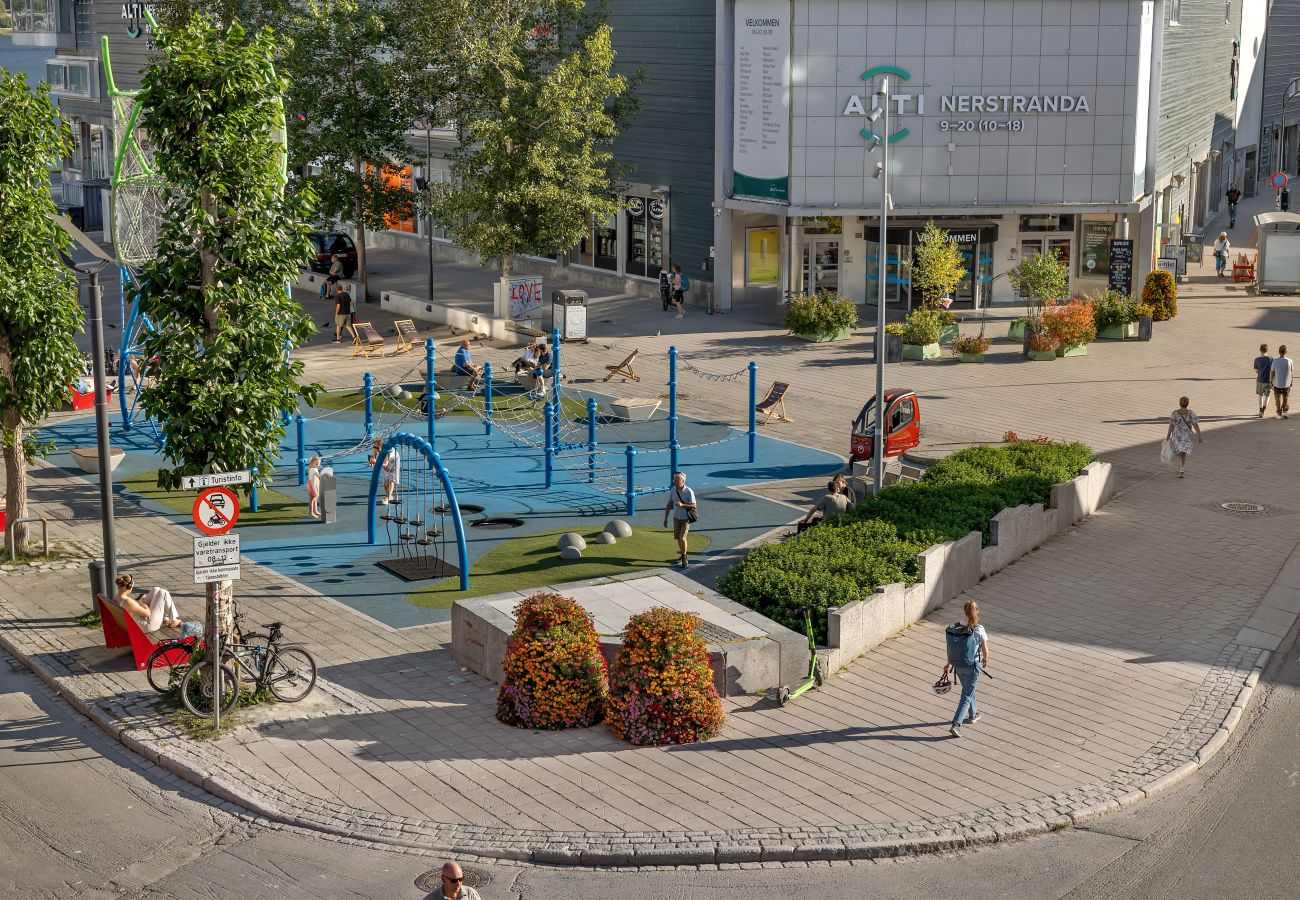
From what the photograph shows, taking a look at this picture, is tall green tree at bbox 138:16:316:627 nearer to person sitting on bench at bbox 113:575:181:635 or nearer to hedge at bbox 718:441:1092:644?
person sitting on bench at bbox 113:575:181:635

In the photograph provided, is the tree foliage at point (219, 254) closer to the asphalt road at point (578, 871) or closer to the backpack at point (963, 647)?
the asphalt road at point (578, 871)

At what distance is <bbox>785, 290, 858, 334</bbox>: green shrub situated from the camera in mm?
42500

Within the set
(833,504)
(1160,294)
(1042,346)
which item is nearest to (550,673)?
(833,504)

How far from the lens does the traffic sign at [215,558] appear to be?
17.5 metres

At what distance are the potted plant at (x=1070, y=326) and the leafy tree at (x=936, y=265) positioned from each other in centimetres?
289

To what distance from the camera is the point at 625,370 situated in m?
38.9

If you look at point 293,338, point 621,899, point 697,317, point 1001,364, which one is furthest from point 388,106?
point 621,899

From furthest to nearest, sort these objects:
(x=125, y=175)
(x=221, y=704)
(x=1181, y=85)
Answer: (x=1181, y=85) → (x=125, y=175) → (x=221, y=704)

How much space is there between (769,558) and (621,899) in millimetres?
7760

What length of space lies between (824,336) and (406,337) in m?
11.1

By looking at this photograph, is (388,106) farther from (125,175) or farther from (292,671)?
(292,671)

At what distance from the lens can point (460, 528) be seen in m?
22.7

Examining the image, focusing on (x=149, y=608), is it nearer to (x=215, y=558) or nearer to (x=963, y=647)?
(x=215, y=558)

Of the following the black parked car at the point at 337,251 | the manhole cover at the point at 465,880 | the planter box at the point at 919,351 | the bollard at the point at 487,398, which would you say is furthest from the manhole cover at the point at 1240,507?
the black parked car at the point at 337,251
